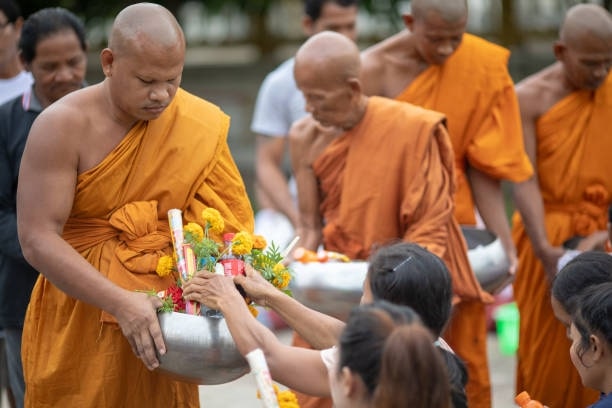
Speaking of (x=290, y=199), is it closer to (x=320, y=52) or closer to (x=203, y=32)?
(x=320, y=52)

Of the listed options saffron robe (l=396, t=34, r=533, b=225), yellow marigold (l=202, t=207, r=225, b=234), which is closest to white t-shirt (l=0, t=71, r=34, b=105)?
saffron robe (l=396, t=34, r=533, b=225)

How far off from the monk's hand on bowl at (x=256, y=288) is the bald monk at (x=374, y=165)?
1234 millimetres

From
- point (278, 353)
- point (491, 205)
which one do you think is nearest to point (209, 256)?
point (278, 353)

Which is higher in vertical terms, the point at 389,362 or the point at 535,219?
the point at 389,362

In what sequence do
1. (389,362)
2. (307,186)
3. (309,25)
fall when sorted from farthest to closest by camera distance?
(309,25), (307,186), (389,362)

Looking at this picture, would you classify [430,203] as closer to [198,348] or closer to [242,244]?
[242,244]

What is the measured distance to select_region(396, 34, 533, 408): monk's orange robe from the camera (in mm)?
6008

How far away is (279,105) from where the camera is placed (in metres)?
7.16

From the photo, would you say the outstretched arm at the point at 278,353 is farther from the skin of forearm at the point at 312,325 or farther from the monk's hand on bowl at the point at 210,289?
the skin of forearm at the point at 312,325

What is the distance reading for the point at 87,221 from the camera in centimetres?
446

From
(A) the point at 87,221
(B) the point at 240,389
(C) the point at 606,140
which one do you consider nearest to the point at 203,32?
(B) the point at 240,389

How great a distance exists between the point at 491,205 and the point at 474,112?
1.47ft

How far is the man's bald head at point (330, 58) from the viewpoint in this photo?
17.1ft

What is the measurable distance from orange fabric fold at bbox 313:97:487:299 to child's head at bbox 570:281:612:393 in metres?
1.46
